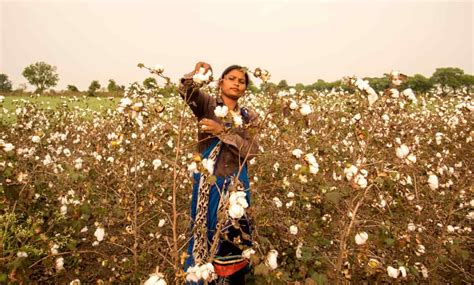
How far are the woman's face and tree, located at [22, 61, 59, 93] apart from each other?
77931 millimetres

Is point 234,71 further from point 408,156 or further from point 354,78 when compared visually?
point 408,156

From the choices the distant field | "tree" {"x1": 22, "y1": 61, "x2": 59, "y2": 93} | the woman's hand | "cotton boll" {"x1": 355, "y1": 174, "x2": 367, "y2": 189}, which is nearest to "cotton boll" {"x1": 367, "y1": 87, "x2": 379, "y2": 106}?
"cotton boll" {"x1": 355, "y1": 174, "x2": 367, "y2": 189}

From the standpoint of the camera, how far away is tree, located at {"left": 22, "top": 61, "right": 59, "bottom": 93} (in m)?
70.6

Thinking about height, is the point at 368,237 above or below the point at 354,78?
below

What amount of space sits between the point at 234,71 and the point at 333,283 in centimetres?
152

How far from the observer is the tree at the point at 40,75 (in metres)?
70.6

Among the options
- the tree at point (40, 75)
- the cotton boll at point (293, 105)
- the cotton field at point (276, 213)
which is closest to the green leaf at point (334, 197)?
the cotton field at point (276, 213)

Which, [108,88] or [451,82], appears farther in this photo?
[451,82]

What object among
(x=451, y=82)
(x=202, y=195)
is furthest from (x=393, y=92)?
(x=451, y=82)

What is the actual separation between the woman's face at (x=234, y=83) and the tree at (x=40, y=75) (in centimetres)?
7793

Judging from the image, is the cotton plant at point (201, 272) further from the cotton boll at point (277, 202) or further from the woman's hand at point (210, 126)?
the cotton boll at point (277, 202)

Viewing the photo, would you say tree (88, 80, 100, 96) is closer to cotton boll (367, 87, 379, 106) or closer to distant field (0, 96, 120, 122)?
distant field (0, 96, 120, 122)

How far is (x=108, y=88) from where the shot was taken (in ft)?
141

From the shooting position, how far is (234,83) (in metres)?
2.34
